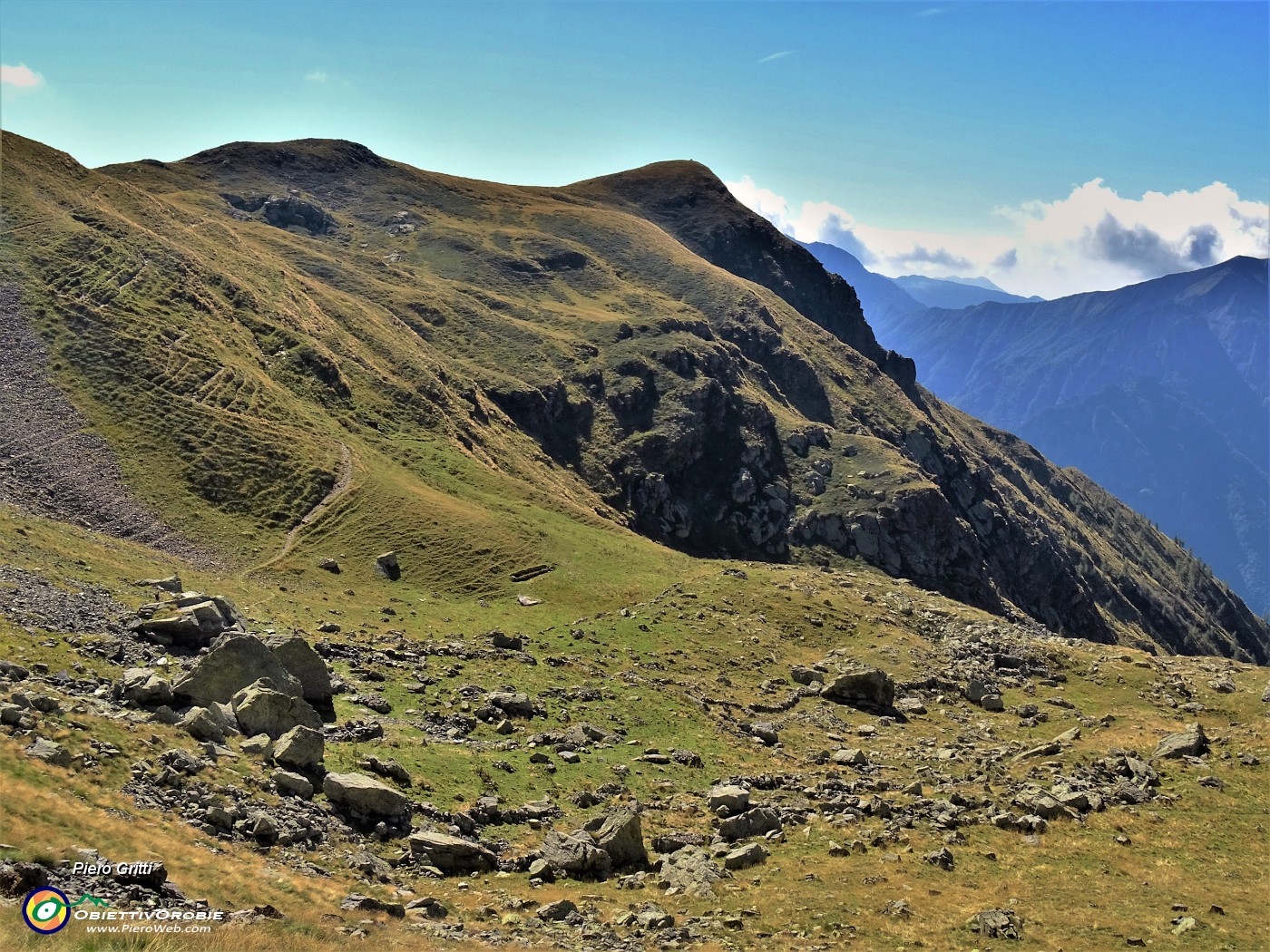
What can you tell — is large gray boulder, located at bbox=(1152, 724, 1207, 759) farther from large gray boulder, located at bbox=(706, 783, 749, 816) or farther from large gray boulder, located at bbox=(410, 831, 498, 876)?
large gray boulder, located at bbox=(410, 831, 498, 876)

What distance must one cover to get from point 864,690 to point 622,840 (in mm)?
35767

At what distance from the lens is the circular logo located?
1781 cm

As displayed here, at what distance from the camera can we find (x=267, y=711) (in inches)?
1348

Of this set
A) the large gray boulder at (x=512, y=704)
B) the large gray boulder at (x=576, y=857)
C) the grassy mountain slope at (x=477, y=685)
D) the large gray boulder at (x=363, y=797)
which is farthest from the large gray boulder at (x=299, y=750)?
the large gray boulder at (x=512, y=704)

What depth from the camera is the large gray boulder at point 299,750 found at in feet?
104

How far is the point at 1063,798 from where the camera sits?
40.9 m

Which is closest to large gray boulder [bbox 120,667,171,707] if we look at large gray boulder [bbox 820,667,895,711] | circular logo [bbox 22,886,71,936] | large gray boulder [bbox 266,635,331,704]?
large gray boulder [bbox 266,635,331,704]

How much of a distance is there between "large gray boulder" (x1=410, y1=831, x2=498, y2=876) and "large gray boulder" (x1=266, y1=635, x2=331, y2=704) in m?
11.7

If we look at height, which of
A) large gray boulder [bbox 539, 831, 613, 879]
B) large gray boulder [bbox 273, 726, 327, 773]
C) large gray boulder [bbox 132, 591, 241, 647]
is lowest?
large gray boulder [bbox 539, 831, 613, 879]

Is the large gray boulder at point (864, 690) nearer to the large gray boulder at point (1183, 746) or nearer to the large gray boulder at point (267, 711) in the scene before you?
the large gray boulder at point (1183, 746)

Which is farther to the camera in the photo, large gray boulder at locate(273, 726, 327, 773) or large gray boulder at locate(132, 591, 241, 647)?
large gray boulder at locate(132, 591, 241, 647)

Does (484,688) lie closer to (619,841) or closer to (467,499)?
(619,841)

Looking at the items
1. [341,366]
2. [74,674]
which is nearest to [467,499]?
[341,366]

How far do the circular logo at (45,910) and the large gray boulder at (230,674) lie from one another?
15.0 m
